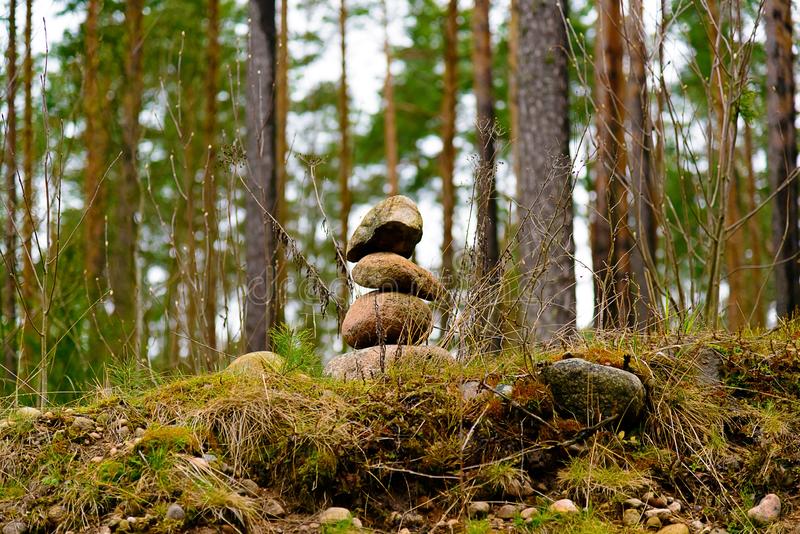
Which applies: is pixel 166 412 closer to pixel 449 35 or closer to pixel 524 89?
pixel 524 89

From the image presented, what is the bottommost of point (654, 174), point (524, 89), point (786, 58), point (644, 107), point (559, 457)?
point (559, 457)

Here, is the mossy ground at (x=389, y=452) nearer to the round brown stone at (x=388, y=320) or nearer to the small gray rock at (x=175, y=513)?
the small gray rock at (x=175, y=513)

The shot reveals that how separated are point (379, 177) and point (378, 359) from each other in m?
14.6

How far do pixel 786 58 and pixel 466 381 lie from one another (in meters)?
7.21

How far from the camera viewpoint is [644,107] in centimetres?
507

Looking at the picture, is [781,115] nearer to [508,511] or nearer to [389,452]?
[508,511]

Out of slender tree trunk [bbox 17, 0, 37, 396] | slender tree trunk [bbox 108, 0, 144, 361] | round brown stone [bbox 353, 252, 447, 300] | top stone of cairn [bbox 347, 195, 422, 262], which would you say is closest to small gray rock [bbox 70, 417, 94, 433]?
slender tree trunk [bbox 17, 0, 37, 396]

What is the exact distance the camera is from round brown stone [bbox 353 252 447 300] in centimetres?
467

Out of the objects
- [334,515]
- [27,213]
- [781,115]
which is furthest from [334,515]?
[781,115]

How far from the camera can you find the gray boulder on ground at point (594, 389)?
3.70 m

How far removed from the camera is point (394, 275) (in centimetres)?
467

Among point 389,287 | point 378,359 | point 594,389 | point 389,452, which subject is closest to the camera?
point 389,452

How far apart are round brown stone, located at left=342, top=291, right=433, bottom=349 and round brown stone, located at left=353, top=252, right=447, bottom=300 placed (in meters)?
0.06

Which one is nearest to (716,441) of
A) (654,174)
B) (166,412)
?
(654,174)
